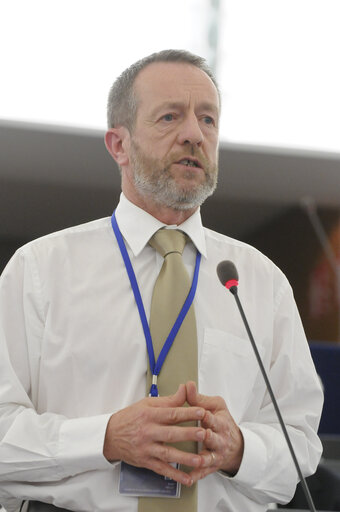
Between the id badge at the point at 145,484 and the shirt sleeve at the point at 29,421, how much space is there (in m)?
0.05

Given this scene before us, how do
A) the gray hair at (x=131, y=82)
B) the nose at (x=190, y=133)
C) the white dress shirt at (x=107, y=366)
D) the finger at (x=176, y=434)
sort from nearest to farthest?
the finger at (x=176, y=434) → the white dress shirt at (x=107, y=366) → the nose at (x=190, y=133) → the gray hair at (x=131, y=82)

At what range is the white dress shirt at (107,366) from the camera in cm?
157

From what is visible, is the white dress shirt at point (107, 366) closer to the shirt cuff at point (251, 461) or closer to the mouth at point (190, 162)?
the shirt cuff at point (251, 461)

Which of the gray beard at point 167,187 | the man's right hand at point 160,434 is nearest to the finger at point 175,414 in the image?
the man's right hand at point 160,434

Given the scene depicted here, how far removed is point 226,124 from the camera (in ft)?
20.2

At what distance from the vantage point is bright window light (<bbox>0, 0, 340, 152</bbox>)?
5570 millimetres

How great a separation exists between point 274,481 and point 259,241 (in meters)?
6.12

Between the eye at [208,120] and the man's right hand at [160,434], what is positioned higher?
the eye at [208,120]

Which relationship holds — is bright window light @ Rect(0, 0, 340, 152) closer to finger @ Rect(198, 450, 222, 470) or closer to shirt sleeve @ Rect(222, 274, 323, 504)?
shirt sleeve @ Rect(222, 274, 323, 504)

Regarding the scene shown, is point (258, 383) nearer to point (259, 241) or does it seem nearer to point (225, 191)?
point (225, 191)

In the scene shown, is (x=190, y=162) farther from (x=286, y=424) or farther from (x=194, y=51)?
(x=194, y=51)

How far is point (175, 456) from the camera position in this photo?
1.47m

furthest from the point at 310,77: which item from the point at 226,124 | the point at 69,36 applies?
the point at 69,36

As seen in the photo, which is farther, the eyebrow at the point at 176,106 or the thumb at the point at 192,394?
the eyebrow at the point at 176,106
